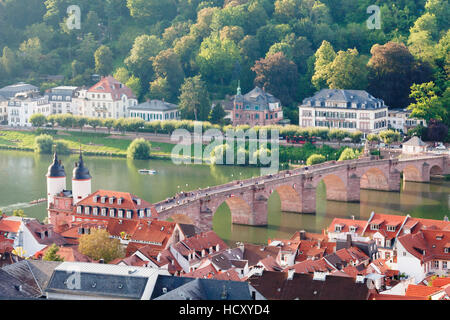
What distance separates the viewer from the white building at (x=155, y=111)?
338 feet

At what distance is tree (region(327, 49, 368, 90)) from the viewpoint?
3836 inches

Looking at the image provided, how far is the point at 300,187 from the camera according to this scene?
70.7 m

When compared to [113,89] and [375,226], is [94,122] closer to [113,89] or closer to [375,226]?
[113,89]

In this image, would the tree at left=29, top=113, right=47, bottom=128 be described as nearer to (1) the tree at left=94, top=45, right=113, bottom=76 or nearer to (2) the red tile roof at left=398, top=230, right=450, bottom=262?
(1) the tree at left=94, top=45, right=113, bottom=76

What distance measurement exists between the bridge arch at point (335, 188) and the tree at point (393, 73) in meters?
23.6

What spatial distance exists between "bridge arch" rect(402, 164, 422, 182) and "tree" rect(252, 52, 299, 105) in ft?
67.4

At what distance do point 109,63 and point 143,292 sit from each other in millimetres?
85299

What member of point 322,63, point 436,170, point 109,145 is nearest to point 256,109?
point 322,63

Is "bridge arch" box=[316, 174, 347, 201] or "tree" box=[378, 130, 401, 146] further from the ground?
"tree" box=[378, 130, 401, 146]

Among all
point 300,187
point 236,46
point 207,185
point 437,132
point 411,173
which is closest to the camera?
point 300,187

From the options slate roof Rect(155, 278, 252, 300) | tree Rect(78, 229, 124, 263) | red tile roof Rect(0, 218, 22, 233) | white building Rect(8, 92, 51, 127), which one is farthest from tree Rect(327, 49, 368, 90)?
slate roof Rect(155, 278, 252, 300)

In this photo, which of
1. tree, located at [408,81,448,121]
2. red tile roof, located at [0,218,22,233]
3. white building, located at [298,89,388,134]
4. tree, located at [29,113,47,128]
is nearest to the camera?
red tile roof, located at [0,218,22,233]

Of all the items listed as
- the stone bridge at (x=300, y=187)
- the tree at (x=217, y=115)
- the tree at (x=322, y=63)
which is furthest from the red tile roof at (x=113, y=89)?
the stone bridge at (x=300, y=187)

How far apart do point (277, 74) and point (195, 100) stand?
8.37 metres
